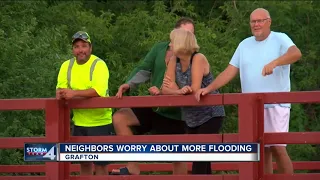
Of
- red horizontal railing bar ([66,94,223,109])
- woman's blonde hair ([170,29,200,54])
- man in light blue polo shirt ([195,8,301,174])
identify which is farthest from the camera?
man in light blue polo shirt ([195,8,301,174])

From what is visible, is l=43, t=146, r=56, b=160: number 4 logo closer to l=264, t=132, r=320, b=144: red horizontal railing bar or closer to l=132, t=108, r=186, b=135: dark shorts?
l=132, t=108, r=186, b=135: dark shorts

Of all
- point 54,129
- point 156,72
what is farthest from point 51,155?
point 156,72

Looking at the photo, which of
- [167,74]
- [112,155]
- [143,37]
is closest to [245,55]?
[167,74]

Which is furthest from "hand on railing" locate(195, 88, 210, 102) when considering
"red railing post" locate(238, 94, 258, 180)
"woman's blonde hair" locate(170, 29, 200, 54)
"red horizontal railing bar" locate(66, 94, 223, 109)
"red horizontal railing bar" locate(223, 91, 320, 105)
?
"woman's blonde hair" locate(170, 29, 200, 54)

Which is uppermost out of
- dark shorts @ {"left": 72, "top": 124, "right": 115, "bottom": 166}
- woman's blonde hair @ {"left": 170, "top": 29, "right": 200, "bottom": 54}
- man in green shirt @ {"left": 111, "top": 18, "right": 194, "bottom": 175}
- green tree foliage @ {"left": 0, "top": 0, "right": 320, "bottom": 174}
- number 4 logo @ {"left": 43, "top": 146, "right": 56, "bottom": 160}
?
green tree foliage @ {"left": 0, "top": 0, "right": 320, "bottom": 174}

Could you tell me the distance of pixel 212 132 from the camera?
26.2 feet

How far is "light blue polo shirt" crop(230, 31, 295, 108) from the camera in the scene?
26.2 ft

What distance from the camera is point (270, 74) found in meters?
7.84

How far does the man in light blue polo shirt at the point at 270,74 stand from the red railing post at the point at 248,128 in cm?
37

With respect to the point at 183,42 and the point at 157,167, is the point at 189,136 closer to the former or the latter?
the point at 183,42

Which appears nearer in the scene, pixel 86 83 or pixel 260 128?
pixel 260 128

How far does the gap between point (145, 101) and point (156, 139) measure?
331 mm

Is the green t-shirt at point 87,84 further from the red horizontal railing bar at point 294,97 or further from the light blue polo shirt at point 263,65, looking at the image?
the red horizontal railing bar at point 294,97

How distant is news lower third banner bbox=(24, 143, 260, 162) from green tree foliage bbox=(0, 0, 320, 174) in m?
4.56
